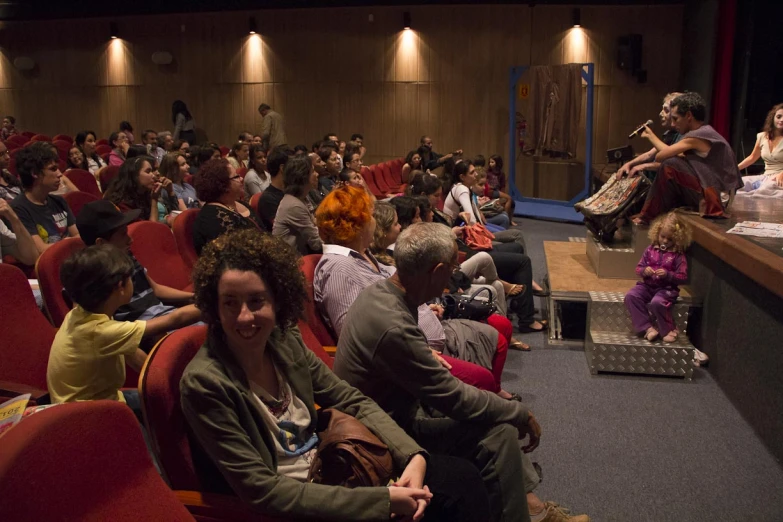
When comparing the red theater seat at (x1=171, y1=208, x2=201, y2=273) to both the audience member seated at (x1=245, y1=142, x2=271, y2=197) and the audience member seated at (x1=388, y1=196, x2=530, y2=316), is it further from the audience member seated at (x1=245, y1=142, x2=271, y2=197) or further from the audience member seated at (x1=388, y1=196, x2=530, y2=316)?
the audience member seated at (x1=245, y1=142, x2=271, y2=197)

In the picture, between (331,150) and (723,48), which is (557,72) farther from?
(331,150)

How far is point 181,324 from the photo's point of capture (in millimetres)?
2271

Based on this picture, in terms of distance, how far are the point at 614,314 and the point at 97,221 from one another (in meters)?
2.95

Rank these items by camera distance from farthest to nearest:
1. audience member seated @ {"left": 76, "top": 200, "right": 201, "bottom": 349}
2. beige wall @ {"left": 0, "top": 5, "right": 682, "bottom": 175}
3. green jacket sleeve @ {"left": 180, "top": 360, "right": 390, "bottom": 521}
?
beige wall @ {"left": 0, "top": 5, "right": 682, "bottom": 175} → audience member seated @ {"left": 76, "top": 200, "right": 201, "bottom": 349} → green jacket sleeve @ {"left": 180, "top": 360, "right": 390, "bottom": 521}

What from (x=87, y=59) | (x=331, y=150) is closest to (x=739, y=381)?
(x=331, y=150)

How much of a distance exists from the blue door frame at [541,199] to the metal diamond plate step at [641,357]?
576 cm

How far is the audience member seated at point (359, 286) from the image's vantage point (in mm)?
2709

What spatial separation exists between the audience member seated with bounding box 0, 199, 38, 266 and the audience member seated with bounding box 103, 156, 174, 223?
899 mm

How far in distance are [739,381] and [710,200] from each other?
1479 millimetres

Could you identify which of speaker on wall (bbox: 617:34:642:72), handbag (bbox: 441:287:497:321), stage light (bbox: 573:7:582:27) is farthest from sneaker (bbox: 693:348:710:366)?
stage light (bbox: 573:7:582:27)

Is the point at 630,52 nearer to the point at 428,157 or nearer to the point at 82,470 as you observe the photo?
the point at 428,157

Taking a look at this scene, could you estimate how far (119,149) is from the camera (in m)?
9.03

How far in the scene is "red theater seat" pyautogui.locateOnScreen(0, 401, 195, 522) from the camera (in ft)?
3.59

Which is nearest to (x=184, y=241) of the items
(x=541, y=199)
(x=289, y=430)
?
(x=289, y=430)
